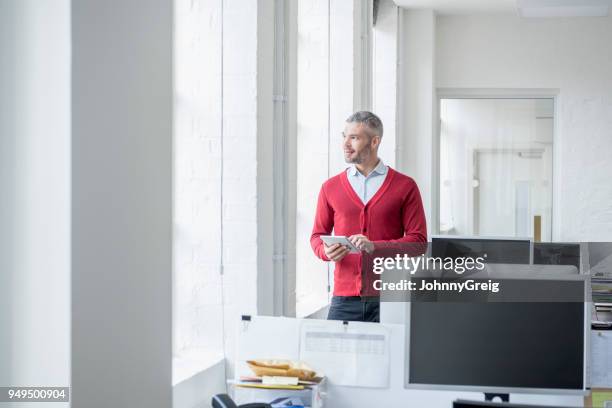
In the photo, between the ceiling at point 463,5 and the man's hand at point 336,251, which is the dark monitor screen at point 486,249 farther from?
the ceiling at point 463,5

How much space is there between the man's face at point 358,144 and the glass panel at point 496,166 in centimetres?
498

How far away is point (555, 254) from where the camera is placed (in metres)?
4.54

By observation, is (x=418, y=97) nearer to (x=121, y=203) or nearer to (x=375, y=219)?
(x=375, y=219)

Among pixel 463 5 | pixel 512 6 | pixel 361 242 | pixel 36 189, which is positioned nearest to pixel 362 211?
pixel 361 242

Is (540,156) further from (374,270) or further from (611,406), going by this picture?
(611,406)

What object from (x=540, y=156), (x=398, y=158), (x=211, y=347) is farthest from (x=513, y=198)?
(x=211, y=347)

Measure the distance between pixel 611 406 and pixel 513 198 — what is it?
21.1ft

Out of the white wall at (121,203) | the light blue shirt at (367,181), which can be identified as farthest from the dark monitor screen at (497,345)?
the light blue shirt at (367,181)

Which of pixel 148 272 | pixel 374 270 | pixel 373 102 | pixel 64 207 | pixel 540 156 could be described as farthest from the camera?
pixel 540 156

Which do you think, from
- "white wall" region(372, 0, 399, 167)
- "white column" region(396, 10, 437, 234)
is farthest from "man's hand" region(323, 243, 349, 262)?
"white column" region(396, 10, 437, 234)

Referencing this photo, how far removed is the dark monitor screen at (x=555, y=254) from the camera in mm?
4519

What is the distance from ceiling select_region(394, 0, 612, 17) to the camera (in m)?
6.93

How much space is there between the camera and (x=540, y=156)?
340 inches

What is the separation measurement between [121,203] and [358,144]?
1668 mm
